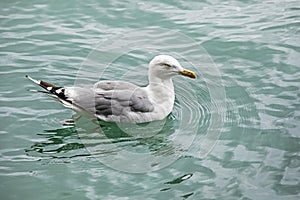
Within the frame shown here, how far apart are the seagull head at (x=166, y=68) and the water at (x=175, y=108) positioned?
18.9 inches

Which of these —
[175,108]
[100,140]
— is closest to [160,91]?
[175,108]

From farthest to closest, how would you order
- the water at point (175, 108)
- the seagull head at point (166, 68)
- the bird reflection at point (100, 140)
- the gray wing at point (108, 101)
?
1. the seagull head at point (166, 68)
2. the gray wing at point (108, 101)
3. the bird reflection at point (100, 140)
4. the water at point (175, 108)

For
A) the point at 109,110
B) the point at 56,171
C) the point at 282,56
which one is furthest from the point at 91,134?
the point at 282,56

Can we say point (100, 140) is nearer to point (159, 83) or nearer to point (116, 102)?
point (116, 102)

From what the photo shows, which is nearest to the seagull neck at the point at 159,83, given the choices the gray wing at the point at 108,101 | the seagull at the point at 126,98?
the seagull at the point at 126,98

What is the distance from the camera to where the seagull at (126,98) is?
5.44 metres

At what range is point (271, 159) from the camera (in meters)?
5.01

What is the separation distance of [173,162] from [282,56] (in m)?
2.59

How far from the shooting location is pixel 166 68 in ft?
18.3

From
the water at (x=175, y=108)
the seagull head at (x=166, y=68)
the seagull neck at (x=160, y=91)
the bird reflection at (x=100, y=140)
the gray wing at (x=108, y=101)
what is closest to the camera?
the water at (x=175, y=108)

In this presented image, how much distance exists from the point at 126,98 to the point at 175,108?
74cm

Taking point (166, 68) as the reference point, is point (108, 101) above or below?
below

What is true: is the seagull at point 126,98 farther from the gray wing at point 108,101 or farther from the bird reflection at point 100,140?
the bird reflection at point 100,140

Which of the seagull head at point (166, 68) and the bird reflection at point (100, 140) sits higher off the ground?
the seagull head at point (166, 68)
